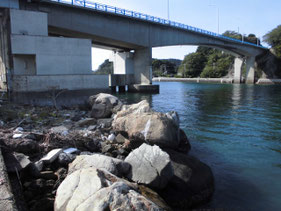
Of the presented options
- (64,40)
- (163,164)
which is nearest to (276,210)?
(163,164)

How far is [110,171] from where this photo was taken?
561 cm

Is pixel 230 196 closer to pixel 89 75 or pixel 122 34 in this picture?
pixel 89 75

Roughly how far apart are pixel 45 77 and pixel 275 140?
55.1 ft

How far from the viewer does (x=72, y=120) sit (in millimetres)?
13453

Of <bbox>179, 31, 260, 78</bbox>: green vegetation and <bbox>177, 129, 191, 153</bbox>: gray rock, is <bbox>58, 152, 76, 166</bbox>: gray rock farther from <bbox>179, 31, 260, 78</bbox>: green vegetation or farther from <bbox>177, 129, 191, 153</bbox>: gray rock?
<bbox>179, 31, 260, 78</bbox>: green vegetation

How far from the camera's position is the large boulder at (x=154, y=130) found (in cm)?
824

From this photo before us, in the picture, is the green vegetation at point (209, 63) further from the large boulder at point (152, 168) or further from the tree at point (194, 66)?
the large boulder at point (152, 168)

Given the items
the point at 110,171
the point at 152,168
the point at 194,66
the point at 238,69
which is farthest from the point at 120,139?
the point at 194,66

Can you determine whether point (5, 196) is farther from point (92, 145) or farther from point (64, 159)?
point (92, 145)

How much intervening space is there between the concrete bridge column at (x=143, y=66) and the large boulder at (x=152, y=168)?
36.1m

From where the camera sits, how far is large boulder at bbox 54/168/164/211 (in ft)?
12.3

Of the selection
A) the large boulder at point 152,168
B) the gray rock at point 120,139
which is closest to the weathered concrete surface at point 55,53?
the gray rock at point 120,139

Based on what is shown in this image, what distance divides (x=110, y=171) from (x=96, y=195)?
1.68 meters

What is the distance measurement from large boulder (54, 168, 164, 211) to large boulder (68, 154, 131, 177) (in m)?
0.98
